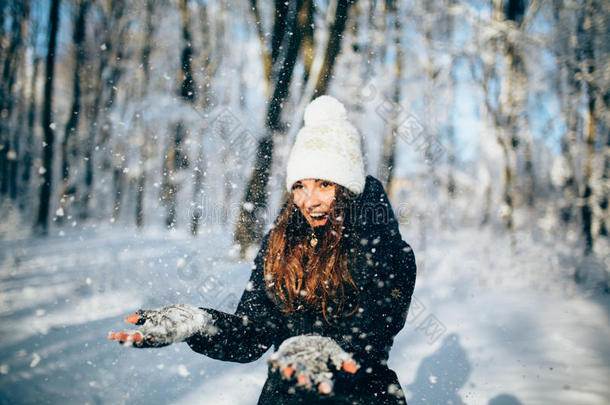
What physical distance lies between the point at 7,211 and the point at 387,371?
20489 mm

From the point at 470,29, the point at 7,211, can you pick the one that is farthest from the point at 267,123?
the point at 7,211

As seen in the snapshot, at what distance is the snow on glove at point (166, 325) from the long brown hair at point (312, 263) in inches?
14.7

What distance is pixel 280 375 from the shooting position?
0.96 meters

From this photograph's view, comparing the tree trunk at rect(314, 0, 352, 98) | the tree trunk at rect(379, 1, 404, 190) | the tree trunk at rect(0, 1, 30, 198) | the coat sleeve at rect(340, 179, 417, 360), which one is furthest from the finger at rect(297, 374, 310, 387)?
the tree trunk at rect(0, 1, 30, 198)

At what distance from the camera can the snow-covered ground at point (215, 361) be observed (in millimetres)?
2383

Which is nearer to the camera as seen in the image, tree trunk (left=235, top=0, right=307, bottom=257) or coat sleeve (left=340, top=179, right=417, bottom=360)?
coat sleeve (left=340, top=179, right=417, bottom=360)

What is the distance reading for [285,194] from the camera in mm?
3195

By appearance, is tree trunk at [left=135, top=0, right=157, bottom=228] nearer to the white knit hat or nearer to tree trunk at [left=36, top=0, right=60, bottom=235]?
tree trunk at [left=36, top=0, right=60, bottom=235]

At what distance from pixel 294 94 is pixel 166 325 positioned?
120 inches

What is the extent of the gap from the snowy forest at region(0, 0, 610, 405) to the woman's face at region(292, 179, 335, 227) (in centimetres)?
58

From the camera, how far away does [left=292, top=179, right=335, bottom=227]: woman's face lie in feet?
4.73

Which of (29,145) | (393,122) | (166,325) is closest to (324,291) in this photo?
(166,325)

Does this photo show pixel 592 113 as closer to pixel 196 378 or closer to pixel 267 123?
pixel 267 123

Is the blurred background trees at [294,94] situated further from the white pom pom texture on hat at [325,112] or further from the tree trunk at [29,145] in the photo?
the white pom pom texture on hat at [325,112]
